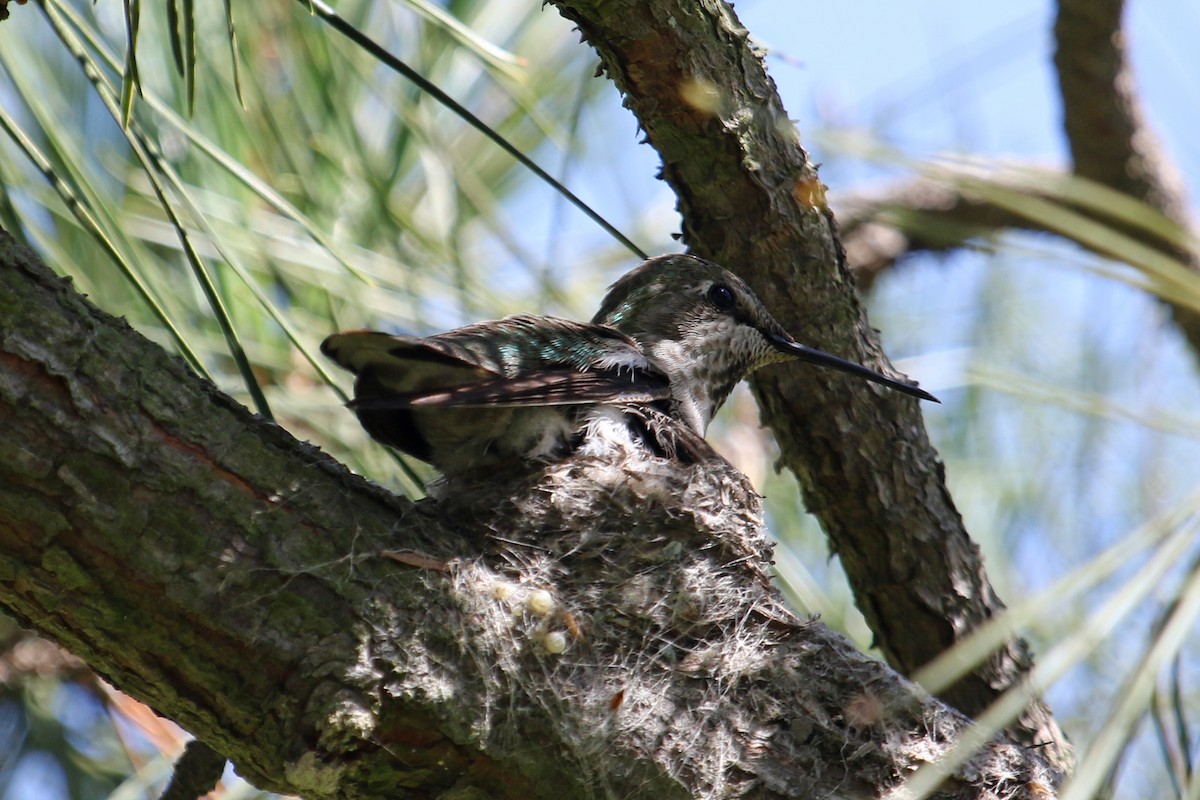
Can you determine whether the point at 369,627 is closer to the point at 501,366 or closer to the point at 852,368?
the point at 501,366

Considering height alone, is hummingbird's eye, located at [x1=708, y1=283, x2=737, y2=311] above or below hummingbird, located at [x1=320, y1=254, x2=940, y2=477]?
above

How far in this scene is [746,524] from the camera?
2.37 meters

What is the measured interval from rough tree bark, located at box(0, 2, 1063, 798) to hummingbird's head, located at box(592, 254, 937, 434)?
0.25 metres

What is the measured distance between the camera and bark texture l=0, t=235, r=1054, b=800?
1493 mm

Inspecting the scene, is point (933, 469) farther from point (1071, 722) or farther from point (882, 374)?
point (1071, 722)

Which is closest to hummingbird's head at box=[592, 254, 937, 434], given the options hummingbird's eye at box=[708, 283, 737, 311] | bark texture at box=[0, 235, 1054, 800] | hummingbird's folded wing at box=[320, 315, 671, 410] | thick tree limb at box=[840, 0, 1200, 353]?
hummingbird's eye at box=[708, 283, 737, 311]

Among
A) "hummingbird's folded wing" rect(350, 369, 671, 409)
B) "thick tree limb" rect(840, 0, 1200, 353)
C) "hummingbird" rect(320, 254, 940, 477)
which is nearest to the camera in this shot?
"hummingbird's folded wing" rect(350, 369, 671, 409)

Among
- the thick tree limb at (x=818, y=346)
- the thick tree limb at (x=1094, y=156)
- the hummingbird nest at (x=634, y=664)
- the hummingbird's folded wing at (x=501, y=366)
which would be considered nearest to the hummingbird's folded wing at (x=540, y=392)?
the hummingbird's folded wing at (x=501, y=366)

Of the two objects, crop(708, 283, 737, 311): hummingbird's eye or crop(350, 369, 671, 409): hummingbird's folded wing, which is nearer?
crop(350, 369, 671, 409): hummingbird's folded wing

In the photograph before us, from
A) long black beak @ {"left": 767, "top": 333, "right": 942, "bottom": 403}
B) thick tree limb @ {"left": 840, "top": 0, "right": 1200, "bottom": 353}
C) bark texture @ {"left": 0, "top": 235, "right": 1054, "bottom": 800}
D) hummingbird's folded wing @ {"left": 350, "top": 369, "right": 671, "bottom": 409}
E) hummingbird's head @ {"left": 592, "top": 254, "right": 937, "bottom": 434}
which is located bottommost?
bark texture @ {"left": 0, "top": 235, "right": 1054, "bottom": 800}

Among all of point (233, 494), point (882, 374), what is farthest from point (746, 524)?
point (233, 494)

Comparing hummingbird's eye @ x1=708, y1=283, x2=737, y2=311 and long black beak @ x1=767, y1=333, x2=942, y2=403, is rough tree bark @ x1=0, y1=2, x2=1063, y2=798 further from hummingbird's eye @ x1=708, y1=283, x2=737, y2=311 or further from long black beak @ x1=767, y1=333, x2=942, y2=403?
hummingbird's eye @ x1=708, y1=283, x2=737, y2=311

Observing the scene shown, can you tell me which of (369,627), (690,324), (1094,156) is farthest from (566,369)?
(1094,156)

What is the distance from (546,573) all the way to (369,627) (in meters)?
0.46
